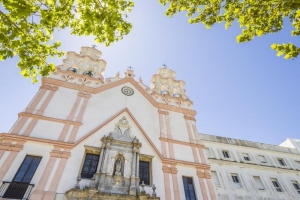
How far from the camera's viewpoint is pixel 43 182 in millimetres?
10812

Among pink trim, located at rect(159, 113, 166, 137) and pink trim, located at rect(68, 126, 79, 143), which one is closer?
pink trim, located at rect(68, 126, 79, 143)

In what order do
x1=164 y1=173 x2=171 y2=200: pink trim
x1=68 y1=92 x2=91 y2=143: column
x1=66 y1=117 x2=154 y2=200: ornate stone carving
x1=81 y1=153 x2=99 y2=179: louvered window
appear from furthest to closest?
x1=68 y1=92 x2=91 y2=143: column → x1=164 y1=173 x2=171 y2=200: pink trim → x1=81 y1=153 x2=99 y2=179: louvered window → x1=66 y1=117 x2=154 y2=200: ornate stone carving

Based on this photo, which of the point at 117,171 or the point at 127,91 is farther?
the point at 127,91

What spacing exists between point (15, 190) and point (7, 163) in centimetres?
179

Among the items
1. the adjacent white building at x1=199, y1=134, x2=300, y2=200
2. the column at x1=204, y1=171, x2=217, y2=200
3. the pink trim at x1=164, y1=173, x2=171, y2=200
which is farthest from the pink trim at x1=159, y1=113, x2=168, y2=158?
the adjacent white building at x1=199, y1=134, x2=300, y2=200

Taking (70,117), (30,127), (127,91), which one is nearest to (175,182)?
(70,117)

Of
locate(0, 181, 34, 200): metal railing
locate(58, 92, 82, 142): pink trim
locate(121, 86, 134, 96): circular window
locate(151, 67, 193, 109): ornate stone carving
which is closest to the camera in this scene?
locate(0, 181, 34, 200): metal railing

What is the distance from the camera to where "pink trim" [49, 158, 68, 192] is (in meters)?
10.8

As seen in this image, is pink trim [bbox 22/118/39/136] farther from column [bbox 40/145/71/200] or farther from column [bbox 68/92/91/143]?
column [bbox 68/92/91/143]

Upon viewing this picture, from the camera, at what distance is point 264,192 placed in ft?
63.1

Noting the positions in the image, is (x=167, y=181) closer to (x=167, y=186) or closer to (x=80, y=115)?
(x=167, y=186)

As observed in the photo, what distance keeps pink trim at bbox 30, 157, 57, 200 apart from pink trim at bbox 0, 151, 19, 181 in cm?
193

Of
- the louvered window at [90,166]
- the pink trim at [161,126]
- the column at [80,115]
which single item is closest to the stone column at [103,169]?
the louvered window at [90,166]

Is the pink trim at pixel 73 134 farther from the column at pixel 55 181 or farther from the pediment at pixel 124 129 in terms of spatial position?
the column at pixel 55 181
